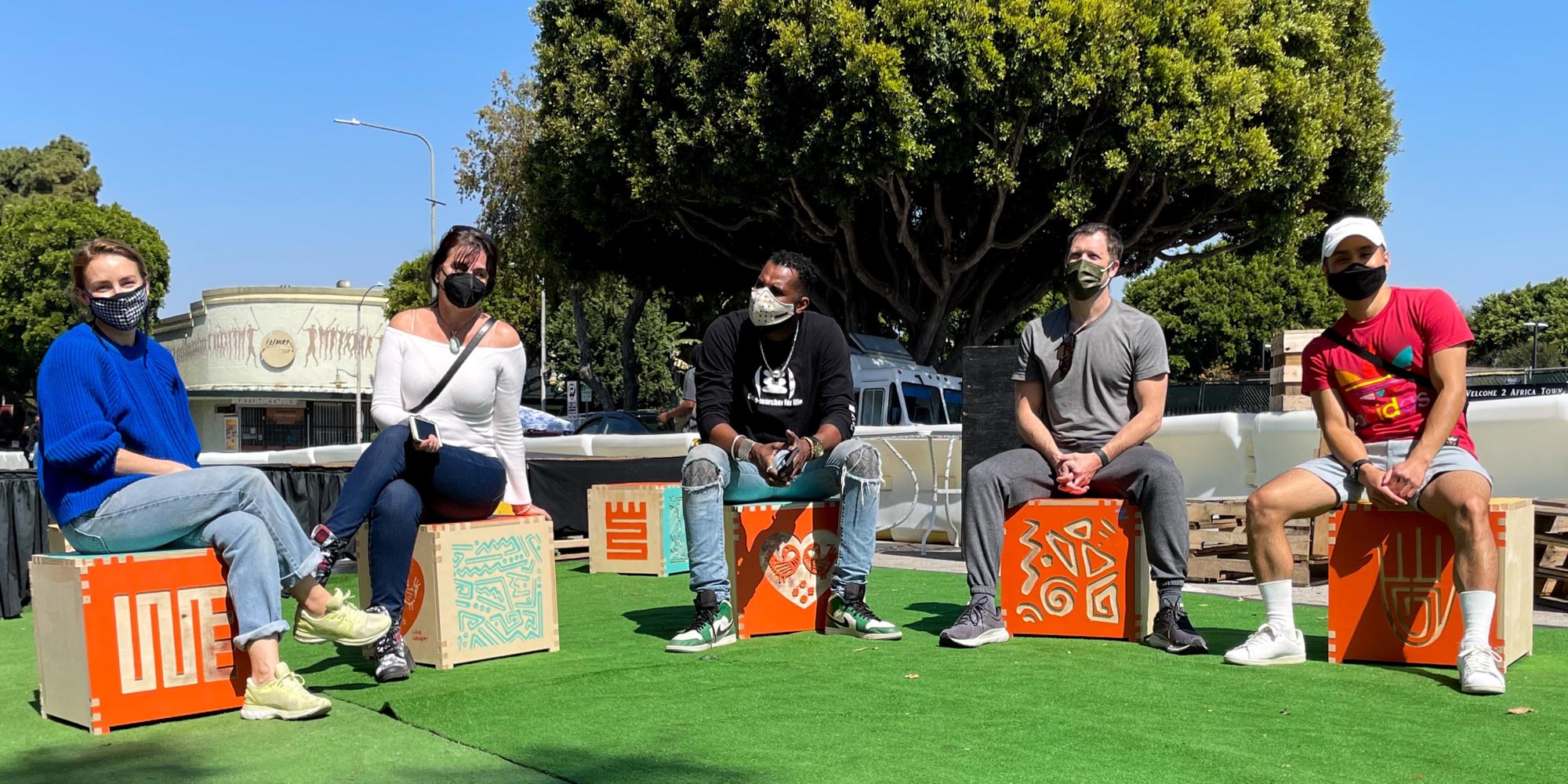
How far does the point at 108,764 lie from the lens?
3293 mm

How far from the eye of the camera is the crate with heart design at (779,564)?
5.27 metres

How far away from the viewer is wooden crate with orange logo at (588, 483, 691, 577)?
28.1 ft

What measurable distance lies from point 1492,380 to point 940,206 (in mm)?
26586

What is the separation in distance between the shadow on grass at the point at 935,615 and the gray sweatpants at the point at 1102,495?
427mm

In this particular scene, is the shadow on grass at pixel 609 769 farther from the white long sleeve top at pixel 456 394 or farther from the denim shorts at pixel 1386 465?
the denim shorts at pixel 1386 465

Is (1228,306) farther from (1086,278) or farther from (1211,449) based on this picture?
(1086,278)

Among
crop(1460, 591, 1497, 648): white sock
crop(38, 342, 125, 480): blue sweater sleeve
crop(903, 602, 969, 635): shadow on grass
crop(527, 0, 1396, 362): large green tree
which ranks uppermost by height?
crop(527, 0, 1396, 362): large green tree

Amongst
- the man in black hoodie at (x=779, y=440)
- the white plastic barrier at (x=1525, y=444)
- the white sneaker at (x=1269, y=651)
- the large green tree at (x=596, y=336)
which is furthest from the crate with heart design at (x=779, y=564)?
the large green tree at (x=596, y=336)

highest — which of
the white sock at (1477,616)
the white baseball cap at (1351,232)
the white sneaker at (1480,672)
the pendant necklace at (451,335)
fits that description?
the white baseball cap at (1351,232)

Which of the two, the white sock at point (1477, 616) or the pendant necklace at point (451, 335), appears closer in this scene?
the white sock at point (1477, 616)

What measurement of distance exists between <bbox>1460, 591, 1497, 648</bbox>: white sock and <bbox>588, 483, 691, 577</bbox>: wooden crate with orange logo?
17.5 feet

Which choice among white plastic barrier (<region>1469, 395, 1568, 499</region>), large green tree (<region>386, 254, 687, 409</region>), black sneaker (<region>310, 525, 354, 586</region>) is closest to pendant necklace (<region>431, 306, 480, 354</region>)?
black sneaker (<region>310, 525, 354, 586</region>)

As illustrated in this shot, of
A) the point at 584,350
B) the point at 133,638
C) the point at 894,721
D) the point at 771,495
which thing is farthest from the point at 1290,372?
the point at 584,350

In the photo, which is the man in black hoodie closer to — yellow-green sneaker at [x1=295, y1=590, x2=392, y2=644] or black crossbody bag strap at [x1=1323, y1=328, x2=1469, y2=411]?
yellow-green sneaker at [x1=295, y1=590, x2=392, y2=644]
